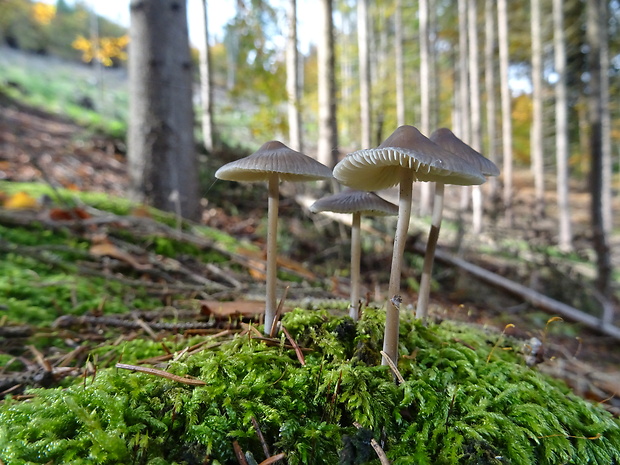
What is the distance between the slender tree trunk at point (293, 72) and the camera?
762cm

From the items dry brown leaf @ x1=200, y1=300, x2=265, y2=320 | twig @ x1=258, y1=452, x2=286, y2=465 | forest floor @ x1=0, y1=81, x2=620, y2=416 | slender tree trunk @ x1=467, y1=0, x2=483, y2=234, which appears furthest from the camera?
slender tree trunk @ x1=467, y1=0, x2=483, y2=234

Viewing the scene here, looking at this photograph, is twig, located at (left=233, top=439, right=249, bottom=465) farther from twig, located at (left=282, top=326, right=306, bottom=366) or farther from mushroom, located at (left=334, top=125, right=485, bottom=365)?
mushroom, located at (left=334, top=125, right=485, bottom=365)

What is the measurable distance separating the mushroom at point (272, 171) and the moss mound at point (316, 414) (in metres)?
0.26

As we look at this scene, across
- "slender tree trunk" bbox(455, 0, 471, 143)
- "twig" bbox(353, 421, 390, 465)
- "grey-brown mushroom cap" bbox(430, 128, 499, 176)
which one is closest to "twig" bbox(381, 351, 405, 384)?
"twig" bbox(353, 421, 390, 465)

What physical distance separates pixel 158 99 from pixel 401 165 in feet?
12.5

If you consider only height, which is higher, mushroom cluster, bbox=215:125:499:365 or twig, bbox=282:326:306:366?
mushroom cluster, bbox=215:125:499:365

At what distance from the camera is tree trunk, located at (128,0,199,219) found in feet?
13.8

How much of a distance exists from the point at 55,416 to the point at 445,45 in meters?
23.9

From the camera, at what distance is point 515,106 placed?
20.0 m

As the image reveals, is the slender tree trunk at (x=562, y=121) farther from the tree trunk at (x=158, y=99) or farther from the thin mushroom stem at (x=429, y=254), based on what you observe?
the thin mushroom stem at (x=429, y=254)

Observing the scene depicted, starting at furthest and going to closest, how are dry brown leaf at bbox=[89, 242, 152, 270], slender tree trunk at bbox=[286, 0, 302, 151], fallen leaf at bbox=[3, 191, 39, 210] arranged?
1. slender tree trunk at bbox=[286, 0, 302, 151]
2. fallen leaf at bbox=[3, 191, 39, 210]
3. dry brown leaf at bbox=[89, 242, 152, 270]

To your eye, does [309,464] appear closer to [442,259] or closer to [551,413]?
[551,413]

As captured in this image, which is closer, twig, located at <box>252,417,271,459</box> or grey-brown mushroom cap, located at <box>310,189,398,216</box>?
twig, located at <box>252,417,271,459</box>

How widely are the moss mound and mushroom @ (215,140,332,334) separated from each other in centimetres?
26
